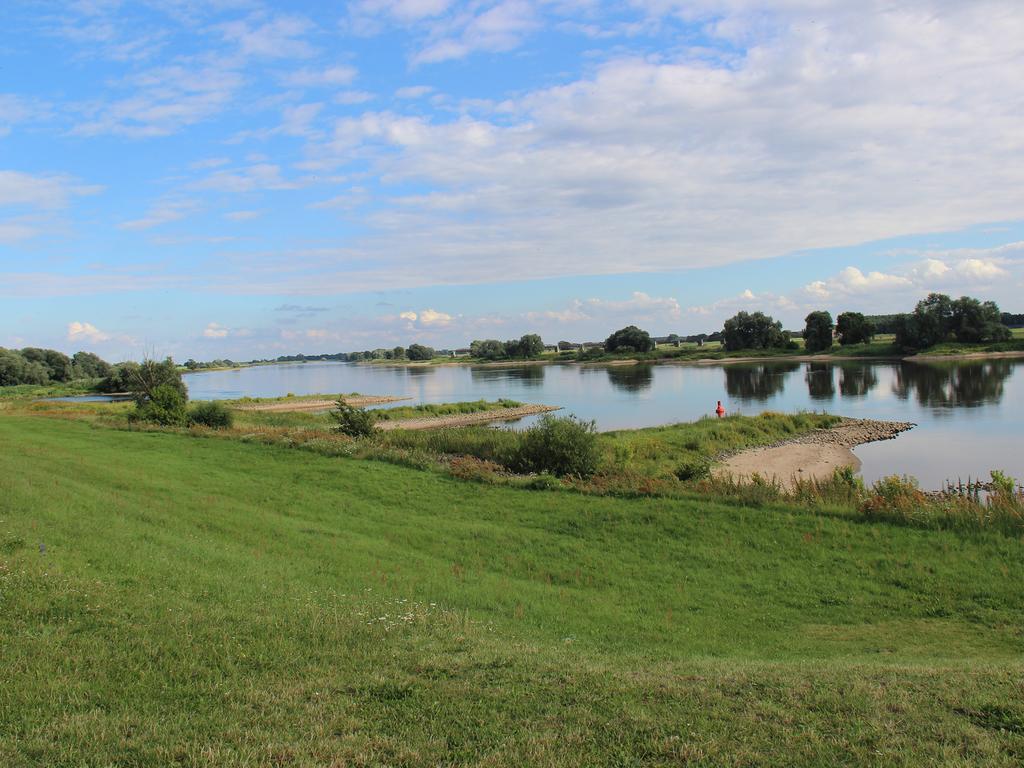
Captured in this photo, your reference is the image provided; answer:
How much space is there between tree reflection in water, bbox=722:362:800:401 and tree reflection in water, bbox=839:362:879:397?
6.42 meters

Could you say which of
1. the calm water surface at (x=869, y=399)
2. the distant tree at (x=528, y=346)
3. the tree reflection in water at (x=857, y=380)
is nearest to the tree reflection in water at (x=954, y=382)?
the calm water surface at (x=869, y=399)

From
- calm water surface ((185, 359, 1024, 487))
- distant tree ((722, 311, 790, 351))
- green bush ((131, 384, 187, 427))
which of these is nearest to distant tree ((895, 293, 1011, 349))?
calm water surface ((185, 359, 1024, 487))

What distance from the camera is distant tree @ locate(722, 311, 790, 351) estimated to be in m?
137

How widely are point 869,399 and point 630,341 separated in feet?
338

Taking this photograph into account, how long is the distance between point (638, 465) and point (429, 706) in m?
22.3

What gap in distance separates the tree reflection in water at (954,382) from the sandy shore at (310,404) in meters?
52.3

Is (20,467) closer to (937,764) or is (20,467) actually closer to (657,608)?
(657,608)

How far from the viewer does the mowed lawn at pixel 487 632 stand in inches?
173

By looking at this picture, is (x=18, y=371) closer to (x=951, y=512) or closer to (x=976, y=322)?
(x=951, y=512)

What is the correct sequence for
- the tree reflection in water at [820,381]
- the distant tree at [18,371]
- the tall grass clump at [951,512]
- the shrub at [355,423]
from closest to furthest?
the tall grass clump at [951,512] → the shrub at [355,423] → the tree reflection in water at [820,381] → the distant tree at [18,371]

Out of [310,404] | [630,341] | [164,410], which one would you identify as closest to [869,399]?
[164,410]

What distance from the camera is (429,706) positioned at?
4.88 meters

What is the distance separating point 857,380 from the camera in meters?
77.8

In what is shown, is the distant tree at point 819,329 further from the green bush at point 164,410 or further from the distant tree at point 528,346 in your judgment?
the green bush at point 164,410
